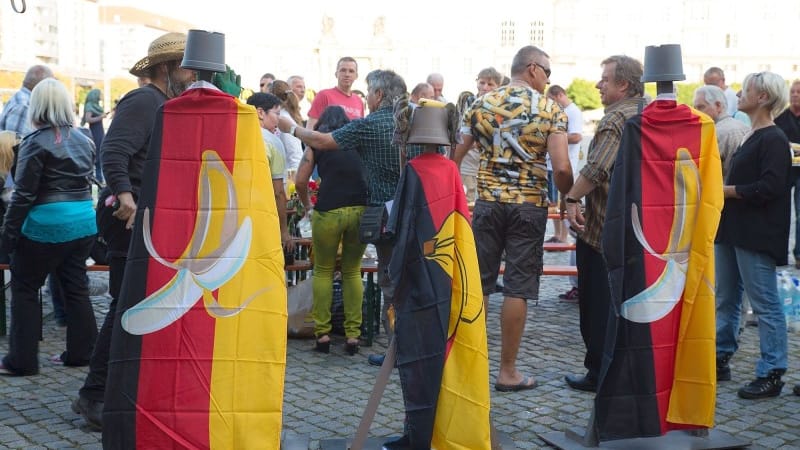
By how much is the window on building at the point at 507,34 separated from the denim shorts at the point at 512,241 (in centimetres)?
9307

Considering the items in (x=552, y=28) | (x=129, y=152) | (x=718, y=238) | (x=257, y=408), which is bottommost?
(x=257, y=408)

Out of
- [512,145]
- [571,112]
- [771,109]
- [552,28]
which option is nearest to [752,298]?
[771,109]

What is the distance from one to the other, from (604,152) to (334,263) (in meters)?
2.16

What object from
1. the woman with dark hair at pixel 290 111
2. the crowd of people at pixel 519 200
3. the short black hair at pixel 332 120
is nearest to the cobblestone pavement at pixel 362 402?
the crowd of people at pixel 519 200

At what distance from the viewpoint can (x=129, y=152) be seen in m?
4.56

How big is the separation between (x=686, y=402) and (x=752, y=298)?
4.49 feet

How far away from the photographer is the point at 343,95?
9.01 meters

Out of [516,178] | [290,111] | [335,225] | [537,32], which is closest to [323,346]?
[335,225]

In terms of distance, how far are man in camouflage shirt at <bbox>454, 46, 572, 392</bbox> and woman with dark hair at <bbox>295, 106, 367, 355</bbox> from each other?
1.04 m

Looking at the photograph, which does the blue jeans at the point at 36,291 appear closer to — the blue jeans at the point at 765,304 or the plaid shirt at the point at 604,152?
the plaid shirt at the point at 604,152

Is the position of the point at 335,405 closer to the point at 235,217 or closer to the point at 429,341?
the point at 429,341

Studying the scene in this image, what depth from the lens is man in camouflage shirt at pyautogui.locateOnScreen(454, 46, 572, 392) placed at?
5488 millimetres

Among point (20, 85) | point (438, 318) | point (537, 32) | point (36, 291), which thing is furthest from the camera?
point (537, 32)

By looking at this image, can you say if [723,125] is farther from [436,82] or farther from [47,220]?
[436,82]
